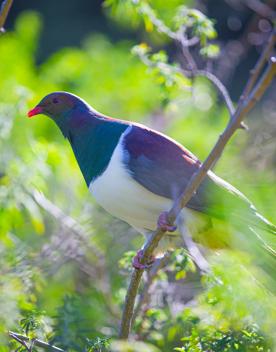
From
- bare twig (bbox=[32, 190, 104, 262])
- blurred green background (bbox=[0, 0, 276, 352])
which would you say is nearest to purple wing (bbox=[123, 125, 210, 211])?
blurred green background (bbox=[0, 0, 276, 352])

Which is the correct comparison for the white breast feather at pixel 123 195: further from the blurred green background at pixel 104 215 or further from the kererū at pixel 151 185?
the blurred green background at pixel 104 215

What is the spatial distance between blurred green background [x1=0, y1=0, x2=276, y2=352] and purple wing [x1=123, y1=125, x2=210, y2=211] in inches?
11.6

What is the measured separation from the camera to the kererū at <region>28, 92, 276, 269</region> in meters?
3.64

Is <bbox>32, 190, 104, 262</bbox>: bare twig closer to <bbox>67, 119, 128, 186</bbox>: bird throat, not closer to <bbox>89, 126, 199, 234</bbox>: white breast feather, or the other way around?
<bbox>67, 119, 128, 186</bbox>: bird throat

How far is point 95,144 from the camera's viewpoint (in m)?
3.84

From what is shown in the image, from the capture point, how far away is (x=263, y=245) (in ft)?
11.6

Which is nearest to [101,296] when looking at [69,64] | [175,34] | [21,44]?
[175,34]

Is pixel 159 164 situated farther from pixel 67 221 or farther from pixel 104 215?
pixel 104 215

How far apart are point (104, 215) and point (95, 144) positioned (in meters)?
1.55

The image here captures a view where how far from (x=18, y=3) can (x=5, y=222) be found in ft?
21.6

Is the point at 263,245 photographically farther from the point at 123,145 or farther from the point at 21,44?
the point at 21,44

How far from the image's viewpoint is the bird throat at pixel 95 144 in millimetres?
3740

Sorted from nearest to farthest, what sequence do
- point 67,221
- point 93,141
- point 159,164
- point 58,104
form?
point 159,164 → point 93,141 → point 58,104 → point 67,221

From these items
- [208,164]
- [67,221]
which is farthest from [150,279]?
[208,164]
